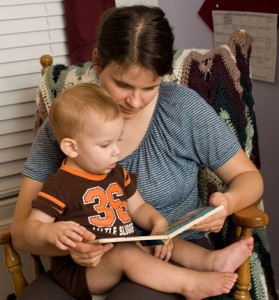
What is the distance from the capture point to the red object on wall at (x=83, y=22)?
6.29ft

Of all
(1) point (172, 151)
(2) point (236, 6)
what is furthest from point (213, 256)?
(2) point (236, 6)

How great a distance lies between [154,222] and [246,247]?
238 millimetres

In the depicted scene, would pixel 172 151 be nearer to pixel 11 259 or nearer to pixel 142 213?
pixel 142 213

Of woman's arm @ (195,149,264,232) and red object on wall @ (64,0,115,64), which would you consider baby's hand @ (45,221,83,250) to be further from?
red object on wall @ (64,0,115,64)

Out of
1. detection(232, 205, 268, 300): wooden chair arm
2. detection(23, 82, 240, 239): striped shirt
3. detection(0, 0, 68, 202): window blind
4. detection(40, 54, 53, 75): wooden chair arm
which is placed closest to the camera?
detection(232, 205, 268, 300): wooden chair arm

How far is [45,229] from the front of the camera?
1212 millimetres

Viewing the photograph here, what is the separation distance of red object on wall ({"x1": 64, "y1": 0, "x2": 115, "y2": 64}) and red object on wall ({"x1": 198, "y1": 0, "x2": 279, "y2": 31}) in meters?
0.39

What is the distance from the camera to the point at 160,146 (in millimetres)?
1444

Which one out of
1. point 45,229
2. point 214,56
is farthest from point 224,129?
point 45,229

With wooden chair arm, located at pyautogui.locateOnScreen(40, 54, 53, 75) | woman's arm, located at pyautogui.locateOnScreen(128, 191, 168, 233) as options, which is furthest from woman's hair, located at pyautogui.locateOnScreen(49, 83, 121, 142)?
wooden chair arm, located at pyautogui.locateOnScreen(40, 54, 53, 75)

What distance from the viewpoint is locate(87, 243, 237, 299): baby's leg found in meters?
1.22

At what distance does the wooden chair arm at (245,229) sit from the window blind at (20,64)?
3.39 feet

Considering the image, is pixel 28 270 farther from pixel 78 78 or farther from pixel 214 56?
pixel 214 56

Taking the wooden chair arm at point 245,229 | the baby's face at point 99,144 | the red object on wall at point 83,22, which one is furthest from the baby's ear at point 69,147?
the red object on wall at point 83,22
